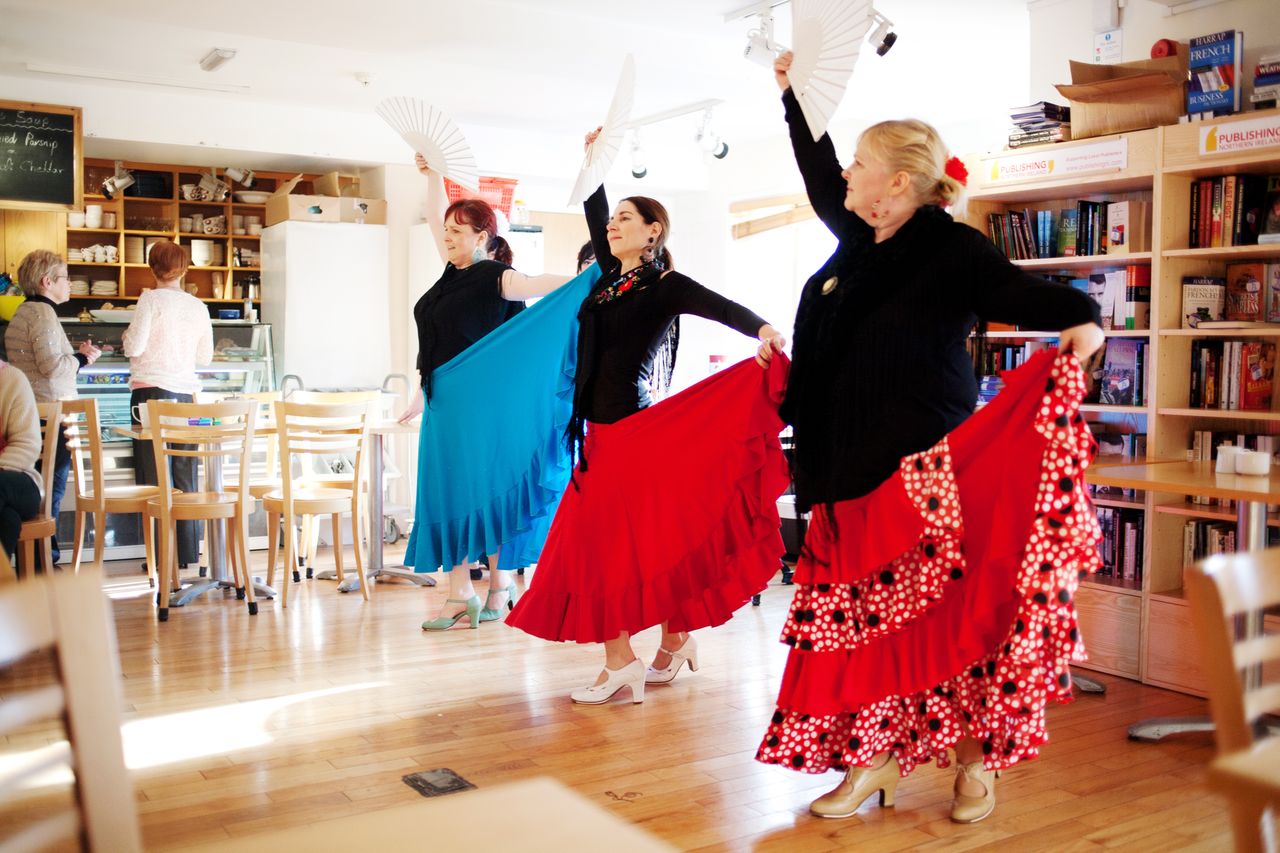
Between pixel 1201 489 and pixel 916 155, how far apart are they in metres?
1.31

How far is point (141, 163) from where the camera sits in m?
8.88

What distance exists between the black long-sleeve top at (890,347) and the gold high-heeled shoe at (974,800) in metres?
0.74

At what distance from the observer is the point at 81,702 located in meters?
1.06

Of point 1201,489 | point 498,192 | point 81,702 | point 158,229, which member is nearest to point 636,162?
point 498,192

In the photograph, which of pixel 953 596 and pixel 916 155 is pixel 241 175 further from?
pixel 953 596

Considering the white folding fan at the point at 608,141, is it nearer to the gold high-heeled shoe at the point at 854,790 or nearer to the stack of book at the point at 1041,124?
the stack of book at the point at 1041,124

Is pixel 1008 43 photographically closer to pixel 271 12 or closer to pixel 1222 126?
pixel 1222 126

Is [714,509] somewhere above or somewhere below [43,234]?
below

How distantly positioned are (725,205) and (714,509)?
6626mm

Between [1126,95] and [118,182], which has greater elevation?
[118,182]

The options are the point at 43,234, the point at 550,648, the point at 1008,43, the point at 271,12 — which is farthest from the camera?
the point at 43,234

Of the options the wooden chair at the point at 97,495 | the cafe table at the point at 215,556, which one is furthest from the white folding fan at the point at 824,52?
the wooden chair at the point at 97,495

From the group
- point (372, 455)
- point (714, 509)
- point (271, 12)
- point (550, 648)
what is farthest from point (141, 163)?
point (714, 509)

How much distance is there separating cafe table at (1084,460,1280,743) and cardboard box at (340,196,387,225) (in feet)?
20.4
